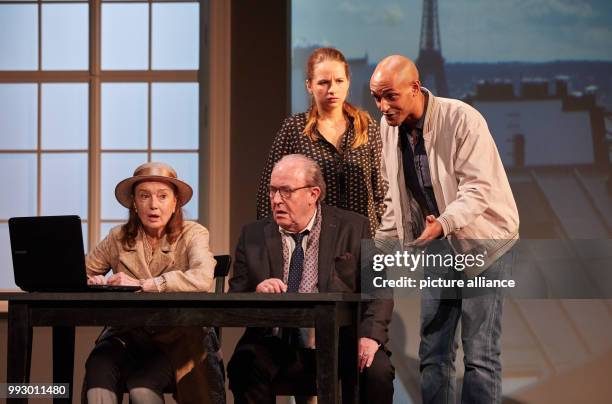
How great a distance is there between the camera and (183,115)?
18.1 feet

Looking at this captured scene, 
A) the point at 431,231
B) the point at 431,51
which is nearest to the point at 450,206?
the point at 431,231

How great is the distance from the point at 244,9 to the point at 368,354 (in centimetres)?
258

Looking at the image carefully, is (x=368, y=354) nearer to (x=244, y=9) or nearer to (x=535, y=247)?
(x=535, y=247)

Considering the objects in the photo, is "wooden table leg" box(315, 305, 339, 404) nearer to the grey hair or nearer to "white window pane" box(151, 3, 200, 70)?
the grey hair

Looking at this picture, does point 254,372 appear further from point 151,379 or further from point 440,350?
point 440,350

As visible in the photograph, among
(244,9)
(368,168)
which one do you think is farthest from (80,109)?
(368,168)

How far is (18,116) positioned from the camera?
18.3 feet

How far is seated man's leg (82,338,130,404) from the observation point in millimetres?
3203

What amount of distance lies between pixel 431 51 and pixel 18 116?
7.66 ft

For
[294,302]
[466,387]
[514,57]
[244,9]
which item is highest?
[244,9]

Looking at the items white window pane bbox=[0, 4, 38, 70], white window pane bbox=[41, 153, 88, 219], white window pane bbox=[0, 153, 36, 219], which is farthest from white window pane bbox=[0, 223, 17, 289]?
white window pane bbox=[0, 4, 38, 70]

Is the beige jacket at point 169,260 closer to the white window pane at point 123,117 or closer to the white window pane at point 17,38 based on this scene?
the white window pane at point 123,117

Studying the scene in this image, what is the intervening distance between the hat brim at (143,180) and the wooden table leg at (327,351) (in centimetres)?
88

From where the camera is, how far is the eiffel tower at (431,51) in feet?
15.9
